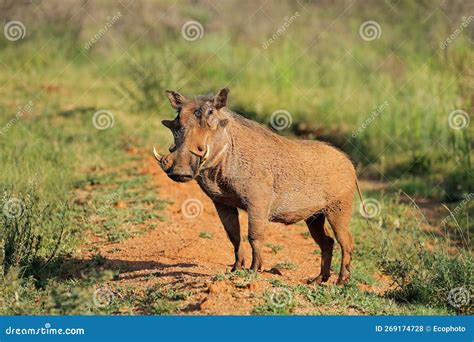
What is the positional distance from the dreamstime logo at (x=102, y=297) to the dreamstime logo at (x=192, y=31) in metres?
11.0

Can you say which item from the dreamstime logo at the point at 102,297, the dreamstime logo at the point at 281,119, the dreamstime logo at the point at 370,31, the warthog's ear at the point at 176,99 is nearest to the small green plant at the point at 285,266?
the dreamstime logo at the point at 102,297

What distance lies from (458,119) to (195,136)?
6.69 meters

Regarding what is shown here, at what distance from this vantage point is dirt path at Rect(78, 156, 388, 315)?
6434 millimetres

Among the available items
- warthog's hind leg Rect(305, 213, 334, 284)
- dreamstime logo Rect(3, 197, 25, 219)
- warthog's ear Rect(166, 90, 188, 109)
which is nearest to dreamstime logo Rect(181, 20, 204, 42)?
dreamstime logo Rect(3, 197, 25, 219)

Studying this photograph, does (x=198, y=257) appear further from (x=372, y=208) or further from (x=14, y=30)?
(x=14, y=30)

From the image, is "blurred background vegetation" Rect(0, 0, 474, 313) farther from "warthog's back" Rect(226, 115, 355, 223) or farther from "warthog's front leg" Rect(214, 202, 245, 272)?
"warthog's back" Rect(226, 115, 355, 223)

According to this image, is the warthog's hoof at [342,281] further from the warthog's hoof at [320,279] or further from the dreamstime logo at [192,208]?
the dreamstime logo at [192,208]

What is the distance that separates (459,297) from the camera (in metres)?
7.07

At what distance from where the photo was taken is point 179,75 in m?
15.2

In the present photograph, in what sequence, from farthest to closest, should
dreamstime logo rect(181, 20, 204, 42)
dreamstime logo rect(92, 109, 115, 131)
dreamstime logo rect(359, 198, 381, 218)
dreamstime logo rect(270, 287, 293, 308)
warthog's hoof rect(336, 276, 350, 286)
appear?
dreamstime logo rect(181, 20, 204, 42) < dreamstime logo rect(92, 109, 115, 131) < dreamstime logo rect(359, 198, 381, 218) < warthog's hoof rect(336, 276, 350, 286) < dreamstime logo rect(270, 287, 293, 308)

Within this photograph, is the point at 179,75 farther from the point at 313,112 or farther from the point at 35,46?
the point at 35,46

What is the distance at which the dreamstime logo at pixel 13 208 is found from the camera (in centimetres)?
787

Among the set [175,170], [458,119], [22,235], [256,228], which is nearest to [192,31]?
[458,119]

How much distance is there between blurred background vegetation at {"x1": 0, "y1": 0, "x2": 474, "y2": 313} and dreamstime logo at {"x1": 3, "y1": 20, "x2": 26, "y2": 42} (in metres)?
0.18
